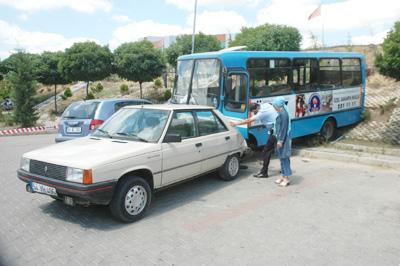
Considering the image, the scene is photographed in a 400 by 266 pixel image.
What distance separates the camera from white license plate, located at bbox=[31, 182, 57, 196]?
4.96m

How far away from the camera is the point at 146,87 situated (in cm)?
3753

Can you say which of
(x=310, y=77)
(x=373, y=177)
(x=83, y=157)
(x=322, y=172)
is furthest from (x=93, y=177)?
(x=310, y=77)

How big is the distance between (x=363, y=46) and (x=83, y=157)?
3695cm

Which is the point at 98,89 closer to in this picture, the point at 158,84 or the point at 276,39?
the point at 158,84

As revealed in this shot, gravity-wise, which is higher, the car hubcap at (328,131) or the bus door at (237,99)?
the bus door at (237,99)

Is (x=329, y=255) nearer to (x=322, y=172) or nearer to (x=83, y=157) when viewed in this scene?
(x=83, y=157)

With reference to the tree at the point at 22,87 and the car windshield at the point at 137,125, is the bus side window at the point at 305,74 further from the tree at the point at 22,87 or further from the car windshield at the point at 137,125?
the tree at the point at 22,87

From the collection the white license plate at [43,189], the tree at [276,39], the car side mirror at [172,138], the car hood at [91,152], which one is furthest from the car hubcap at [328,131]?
the tree at [276,39]

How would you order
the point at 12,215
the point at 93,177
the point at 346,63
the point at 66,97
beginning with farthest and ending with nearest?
the point at 66,97
the point at 346,63
the point at 12,215
the point at 93,177

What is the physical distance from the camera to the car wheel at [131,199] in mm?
5039

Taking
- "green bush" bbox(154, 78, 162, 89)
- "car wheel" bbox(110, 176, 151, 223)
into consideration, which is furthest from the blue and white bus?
"green bush" bbox(154, 78, 162, 89)

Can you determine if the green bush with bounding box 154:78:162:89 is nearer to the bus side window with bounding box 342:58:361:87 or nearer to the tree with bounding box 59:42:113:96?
the tree with bounding box 59:42:113:96

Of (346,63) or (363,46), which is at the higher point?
(363,46)

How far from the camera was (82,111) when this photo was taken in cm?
982
